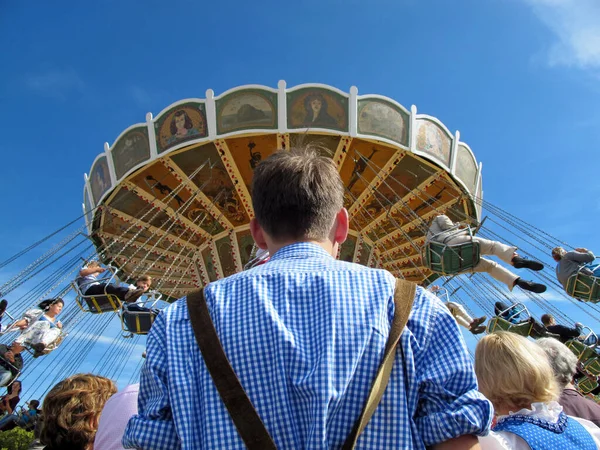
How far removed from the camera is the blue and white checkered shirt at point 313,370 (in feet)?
2.96

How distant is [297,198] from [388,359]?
43 cm

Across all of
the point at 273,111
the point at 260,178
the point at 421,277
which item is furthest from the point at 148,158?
the point at 260,178

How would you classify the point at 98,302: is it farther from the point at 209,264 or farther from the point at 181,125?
the point at 209,264

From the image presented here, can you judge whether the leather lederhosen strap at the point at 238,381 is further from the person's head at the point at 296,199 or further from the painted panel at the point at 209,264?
the painted panel at the point at 209,264

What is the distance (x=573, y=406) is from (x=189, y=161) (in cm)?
787

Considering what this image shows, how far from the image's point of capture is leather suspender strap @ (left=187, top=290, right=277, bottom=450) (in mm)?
888

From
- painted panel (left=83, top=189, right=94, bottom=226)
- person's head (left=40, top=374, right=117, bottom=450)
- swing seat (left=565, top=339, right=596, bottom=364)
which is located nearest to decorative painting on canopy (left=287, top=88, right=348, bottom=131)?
painted panel (left=83, top=189, right=94, bottom=226)

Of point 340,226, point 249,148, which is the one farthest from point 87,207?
point 340,226

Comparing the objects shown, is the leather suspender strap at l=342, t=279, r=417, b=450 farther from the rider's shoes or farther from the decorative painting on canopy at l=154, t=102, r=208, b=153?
the decorative painting on canopy at l=154, t=102, r=208, b=153

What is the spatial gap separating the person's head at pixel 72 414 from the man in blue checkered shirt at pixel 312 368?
1161 millimetres

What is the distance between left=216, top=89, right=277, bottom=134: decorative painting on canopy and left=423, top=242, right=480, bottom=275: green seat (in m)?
3.46

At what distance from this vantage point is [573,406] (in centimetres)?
235

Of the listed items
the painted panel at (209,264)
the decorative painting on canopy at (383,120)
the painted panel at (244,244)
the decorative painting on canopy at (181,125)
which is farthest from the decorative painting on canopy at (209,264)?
the decorative painting on canopy at (383,120)

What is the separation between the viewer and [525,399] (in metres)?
1.71
